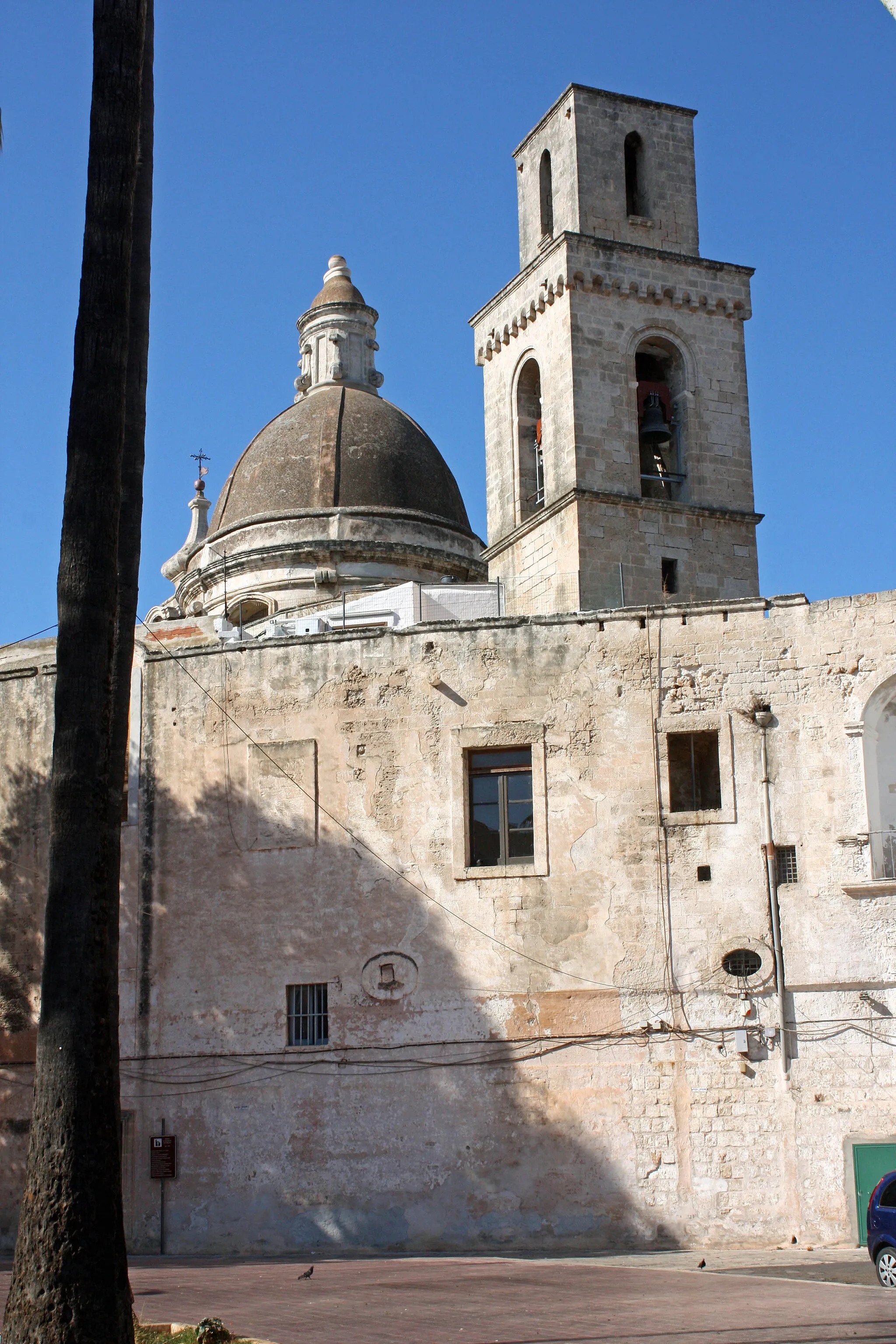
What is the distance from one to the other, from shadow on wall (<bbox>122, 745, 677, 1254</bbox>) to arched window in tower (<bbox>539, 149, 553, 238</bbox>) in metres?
10.4

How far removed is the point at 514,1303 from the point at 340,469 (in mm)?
23824

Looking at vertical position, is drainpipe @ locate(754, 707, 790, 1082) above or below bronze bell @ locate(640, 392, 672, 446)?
below

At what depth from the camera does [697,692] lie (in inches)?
790

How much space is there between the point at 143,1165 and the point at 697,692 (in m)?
9.29

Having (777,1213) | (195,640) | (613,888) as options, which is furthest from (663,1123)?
(195,640)

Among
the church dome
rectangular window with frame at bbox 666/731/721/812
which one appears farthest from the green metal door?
the church dome

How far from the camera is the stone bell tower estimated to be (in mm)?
24219

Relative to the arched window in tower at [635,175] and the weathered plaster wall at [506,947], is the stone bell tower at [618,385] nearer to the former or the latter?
the arched window in tower at [635,175]

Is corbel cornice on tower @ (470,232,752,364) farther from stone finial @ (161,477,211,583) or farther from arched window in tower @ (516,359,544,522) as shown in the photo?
stone finial @ (161,477,211,583)

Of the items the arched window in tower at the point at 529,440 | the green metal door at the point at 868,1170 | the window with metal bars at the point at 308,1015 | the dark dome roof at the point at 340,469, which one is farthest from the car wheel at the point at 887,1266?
the dark dome roof at the point at 340,469

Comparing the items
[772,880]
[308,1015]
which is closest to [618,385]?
[772,880]

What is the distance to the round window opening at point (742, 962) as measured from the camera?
62.8 ft

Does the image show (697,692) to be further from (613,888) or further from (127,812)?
(127,812)

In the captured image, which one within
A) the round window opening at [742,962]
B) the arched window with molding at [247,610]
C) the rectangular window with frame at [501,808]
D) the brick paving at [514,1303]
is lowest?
the brick paving at [514,1303]
